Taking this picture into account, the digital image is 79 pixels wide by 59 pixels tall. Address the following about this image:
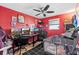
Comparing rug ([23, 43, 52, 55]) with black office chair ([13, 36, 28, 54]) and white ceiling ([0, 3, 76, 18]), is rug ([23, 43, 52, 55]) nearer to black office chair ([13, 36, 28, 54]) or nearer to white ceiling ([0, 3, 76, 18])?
black office chair ([13, 36, 28, 54])

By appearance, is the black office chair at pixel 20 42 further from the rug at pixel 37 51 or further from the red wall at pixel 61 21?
the red wall at pixel 61 21

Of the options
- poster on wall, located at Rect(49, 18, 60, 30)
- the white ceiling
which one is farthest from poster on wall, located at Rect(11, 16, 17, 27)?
poster on wall, located at Rect(49, 18, 60, 30)

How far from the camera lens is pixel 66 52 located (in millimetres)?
2031

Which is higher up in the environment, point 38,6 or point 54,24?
point 38,6

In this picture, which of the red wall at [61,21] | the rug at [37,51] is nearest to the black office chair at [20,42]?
the rug at [37,51]

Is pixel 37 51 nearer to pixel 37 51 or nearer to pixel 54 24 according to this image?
pixel 37 51

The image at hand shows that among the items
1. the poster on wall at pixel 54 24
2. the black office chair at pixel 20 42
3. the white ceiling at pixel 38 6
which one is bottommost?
the black office chair at pixel 20 42

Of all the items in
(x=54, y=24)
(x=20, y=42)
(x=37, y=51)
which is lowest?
(x=37, y=51)

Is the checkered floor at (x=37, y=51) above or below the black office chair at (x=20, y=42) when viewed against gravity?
below

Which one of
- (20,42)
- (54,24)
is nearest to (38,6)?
(54,24)

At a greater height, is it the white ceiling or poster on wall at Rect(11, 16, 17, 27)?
the white ceiling
